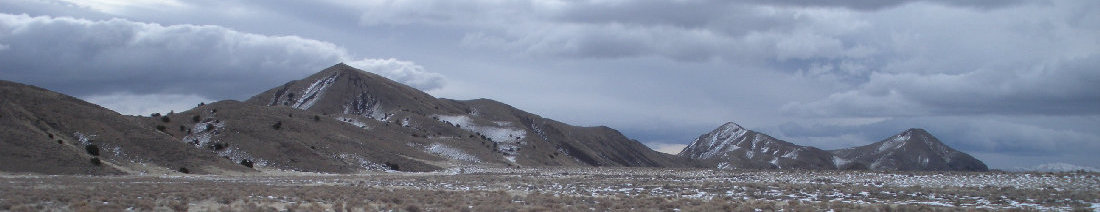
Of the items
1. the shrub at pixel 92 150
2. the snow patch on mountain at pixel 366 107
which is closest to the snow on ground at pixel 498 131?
the snow patch on mountain at pixel 366 107

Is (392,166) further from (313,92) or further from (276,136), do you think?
(313,92)

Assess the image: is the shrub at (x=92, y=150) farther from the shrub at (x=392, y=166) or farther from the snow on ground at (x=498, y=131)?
the snow on ground at (x=498, y=131)

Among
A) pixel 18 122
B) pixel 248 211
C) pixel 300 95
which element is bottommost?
pixel 248 211

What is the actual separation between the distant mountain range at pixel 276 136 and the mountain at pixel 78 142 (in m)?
0.09

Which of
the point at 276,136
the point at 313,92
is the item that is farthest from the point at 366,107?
the point at 276,136

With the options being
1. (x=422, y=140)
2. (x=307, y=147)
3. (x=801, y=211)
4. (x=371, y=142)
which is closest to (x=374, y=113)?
(x=422, y=140)

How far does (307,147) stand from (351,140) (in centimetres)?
1272

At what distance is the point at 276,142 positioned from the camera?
234 feet

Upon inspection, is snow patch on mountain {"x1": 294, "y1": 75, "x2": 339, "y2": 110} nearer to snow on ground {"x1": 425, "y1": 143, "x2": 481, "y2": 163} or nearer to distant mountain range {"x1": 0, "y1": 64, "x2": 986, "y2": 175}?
distant mountain range {"x1": 0, "y1": 64, "x2": 986, "y2": 175}

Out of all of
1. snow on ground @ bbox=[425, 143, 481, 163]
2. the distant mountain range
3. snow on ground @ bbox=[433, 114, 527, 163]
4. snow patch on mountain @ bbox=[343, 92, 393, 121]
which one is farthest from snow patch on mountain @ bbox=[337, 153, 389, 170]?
snow patch on mountain @ bbox=[343, 92, 393, 121]

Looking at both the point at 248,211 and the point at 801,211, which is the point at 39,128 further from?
the point at 801,211

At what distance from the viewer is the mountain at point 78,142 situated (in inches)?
1721

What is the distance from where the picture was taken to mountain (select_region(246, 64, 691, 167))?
352ft

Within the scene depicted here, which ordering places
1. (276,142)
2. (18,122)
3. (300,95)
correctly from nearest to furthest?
(18,122)
(276,142)
(300,95)
